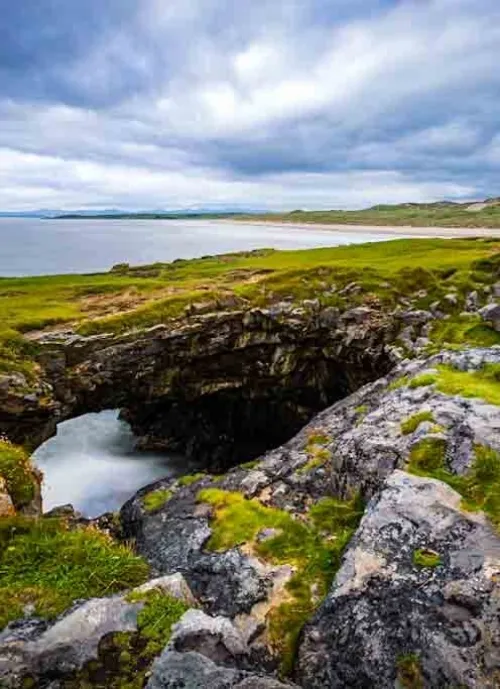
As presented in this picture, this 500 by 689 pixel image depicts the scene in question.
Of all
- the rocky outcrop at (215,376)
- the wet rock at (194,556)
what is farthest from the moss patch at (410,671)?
the rocky outcrop at (215,376)

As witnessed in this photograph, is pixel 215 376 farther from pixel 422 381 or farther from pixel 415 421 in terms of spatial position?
pixel 415 421

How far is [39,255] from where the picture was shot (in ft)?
533

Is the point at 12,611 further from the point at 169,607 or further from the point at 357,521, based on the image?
the point at 357,521

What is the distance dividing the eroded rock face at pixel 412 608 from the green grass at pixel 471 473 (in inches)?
20.9

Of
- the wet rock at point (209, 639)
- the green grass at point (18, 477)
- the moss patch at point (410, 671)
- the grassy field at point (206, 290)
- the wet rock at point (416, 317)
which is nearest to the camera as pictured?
the wet rock at point (209, 639)

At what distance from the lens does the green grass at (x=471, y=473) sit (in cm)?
1316

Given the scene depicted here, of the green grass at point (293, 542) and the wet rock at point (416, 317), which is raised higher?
the wet rock at point (416, 317)

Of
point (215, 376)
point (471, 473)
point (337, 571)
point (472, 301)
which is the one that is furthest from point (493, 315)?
point (337, 571)

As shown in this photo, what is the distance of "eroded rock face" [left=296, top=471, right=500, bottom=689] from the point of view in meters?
10.3

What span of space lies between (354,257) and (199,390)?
2548 cm

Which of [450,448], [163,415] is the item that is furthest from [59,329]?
[450,448]

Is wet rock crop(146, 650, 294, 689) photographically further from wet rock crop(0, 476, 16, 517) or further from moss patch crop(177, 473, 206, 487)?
moss patch crop(177, 473, 206, 487)

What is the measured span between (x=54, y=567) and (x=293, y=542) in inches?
271

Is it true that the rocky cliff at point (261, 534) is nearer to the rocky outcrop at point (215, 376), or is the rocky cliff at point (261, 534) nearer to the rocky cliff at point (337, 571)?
the rocky cliff at point (337, 571)
